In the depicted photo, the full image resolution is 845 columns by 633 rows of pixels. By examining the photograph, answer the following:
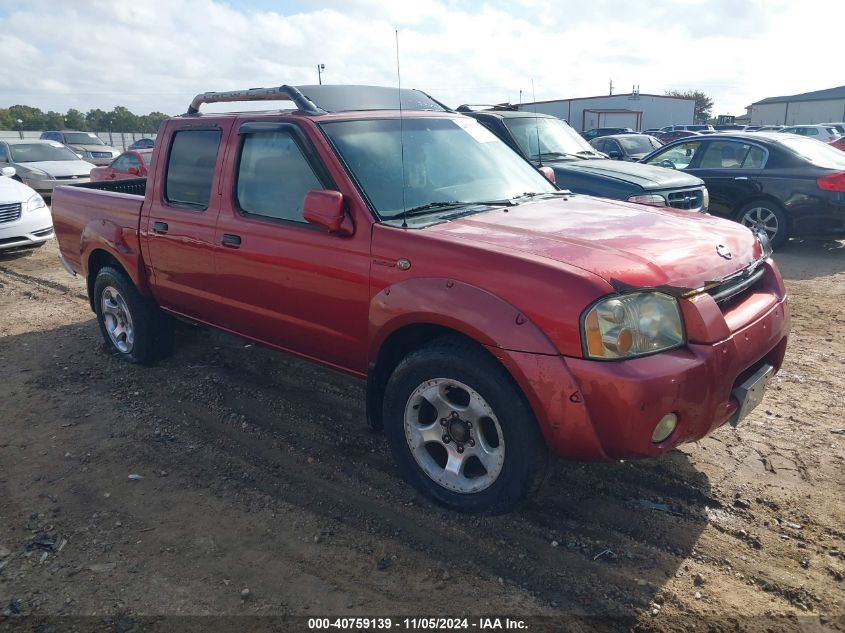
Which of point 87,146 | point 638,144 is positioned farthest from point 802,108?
point 87,146

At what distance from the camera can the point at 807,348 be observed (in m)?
5.32

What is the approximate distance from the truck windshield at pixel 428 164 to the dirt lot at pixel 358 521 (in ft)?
5.06

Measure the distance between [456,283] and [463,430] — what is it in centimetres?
71

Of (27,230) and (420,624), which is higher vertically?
(27,230)

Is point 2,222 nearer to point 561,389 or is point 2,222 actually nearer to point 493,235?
point 493,235

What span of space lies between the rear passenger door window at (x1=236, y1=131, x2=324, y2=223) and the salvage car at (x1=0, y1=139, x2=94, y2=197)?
12.7 meters

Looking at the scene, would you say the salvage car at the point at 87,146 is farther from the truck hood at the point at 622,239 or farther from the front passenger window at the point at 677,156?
the truck hood at the point at 622,239

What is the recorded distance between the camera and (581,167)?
8.05m

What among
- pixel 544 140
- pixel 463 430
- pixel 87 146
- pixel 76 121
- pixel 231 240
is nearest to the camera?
pixel 463 430

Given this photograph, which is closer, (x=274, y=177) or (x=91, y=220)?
(x=274, y=177)

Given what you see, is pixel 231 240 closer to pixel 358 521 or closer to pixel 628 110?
pixel 358 521

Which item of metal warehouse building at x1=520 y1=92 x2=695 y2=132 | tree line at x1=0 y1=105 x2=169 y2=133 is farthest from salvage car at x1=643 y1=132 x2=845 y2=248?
tree line at x1=0 y1=105 x2=169 y2=133

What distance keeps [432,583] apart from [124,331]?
3.85m

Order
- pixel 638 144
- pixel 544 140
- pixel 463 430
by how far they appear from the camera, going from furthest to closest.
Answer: pixel 638 144
pixel 544 140
pixel 463 430
